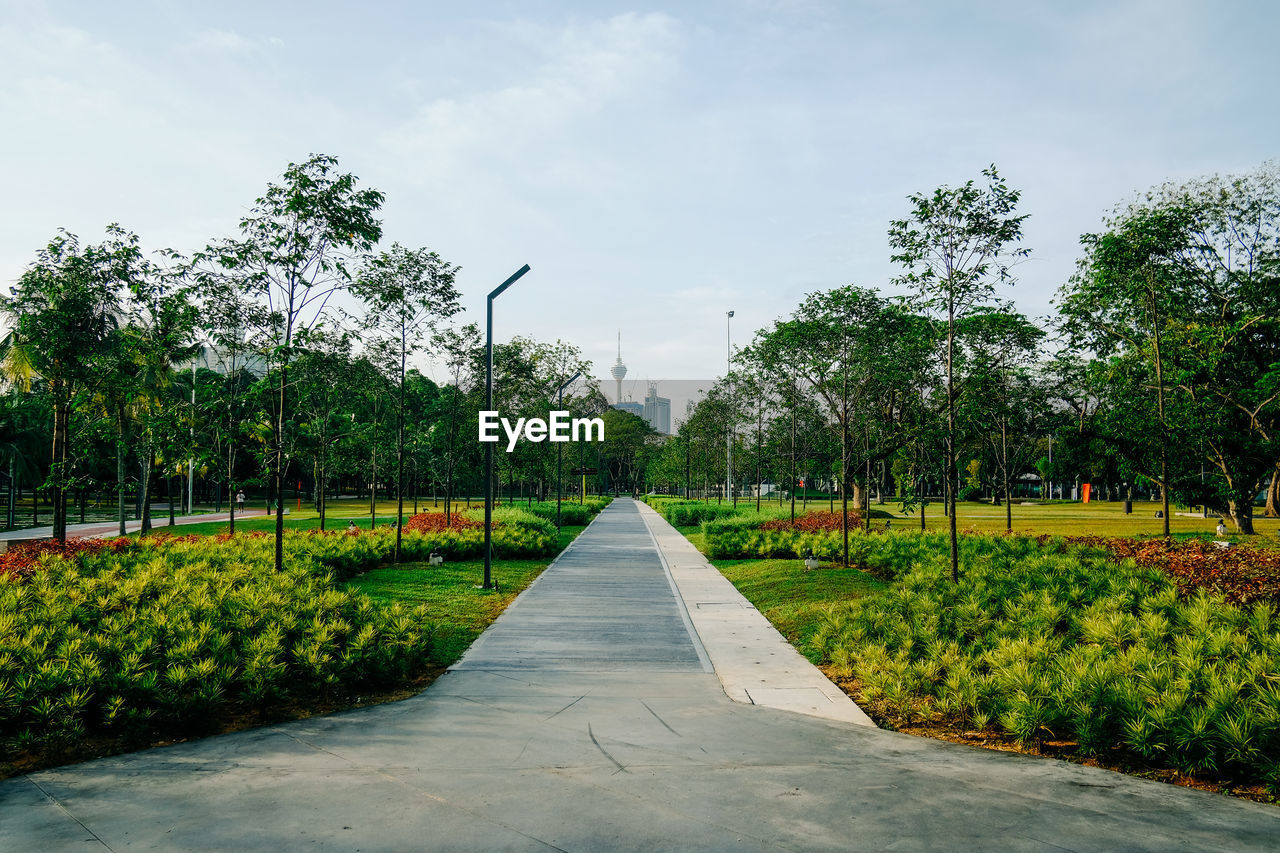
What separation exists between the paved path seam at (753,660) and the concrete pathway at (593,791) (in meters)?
0.43

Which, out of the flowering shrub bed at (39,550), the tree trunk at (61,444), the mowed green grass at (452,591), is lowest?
the mowed green grass at (452,591)

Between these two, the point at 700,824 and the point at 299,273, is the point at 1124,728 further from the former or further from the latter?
the point at 299,273

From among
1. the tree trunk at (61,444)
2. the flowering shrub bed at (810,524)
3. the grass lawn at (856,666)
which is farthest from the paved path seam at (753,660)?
the tree trunk at (61,444)

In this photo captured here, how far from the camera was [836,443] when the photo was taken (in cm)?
3023

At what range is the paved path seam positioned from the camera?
7578mm

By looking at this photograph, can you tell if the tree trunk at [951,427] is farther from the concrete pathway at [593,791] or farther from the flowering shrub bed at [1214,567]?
the concrete pathway at [593,791]

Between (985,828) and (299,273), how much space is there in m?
12.1

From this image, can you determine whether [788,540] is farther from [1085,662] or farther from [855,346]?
[1085,662]

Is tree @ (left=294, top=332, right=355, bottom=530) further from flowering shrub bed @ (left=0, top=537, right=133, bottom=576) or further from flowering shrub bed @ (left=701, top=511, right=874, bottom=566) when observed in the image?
flowering shrub bed @ (left=701, top=511, right=874, bottom=566)

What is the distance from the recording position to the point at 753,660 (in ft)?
31.0

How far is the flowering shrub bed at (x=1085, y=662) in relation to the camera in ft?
18.7

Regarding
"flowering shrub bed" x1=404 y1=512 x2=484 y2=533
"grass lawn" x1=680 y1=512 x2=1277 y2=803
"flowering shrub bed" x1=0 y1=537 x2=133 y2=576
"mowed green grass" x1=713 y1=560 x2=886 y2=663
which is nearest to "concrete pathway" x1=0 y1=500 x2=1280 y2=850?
"grass lawn" x1=680 y1=512 x2=1277 y2=803

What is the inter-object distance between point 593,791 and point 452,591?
1025cm

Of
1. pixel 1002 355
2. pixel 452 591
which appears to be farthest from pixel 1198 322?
pixel 452 591
